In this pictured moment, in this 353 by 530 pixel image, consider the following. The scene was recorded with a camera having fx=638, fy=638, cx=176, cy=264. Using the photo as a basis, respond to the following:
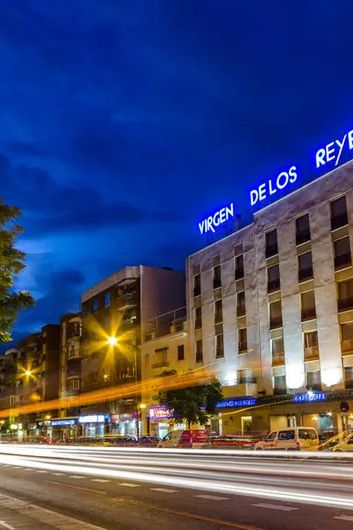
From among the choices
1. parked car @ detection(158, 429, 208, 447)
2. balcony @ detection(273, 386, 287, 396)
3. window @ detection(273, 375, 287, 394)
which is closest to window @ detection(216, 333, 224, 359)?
window @ detection(273, 375, 287, 394)

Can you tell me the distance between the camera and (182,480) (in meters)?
18.5

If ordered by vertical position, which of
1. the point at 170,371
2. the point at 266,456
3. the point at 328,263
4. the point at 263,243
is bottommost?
the point at 266,456

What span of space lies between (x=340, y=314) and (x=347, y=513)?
112 feet

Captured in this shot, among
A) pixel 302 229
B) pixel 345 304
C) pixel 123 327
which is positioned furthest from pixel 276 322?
pixel 123 327

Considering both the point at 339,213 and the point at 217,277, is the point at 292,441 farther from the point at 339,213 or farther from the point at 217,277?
the point at 217,277

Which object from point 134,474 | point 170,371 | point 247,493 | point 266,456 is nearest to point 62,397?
point 170,371

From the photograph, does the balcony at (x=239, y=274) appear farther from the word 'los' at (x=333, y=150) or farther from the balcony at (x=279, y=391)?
the word 'los' at (x=333, y=150)

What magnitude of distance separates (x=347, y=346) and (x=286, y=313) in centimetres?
662

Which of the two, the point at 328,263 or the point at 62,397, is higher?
the point at 328,263

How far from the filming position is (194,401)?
49750 millimetres

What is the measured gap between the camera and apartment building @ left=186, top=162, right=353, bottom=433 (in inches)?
1735

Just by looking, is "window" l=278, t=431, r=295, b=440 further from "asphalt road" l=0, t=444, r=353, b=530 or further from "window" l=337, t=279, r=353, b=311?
"window" l=337, t=279, r=353, b=311

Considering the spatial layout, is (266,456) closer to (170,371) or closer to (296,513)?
(296,513)

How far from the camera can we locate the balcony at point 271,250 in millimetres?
50781
